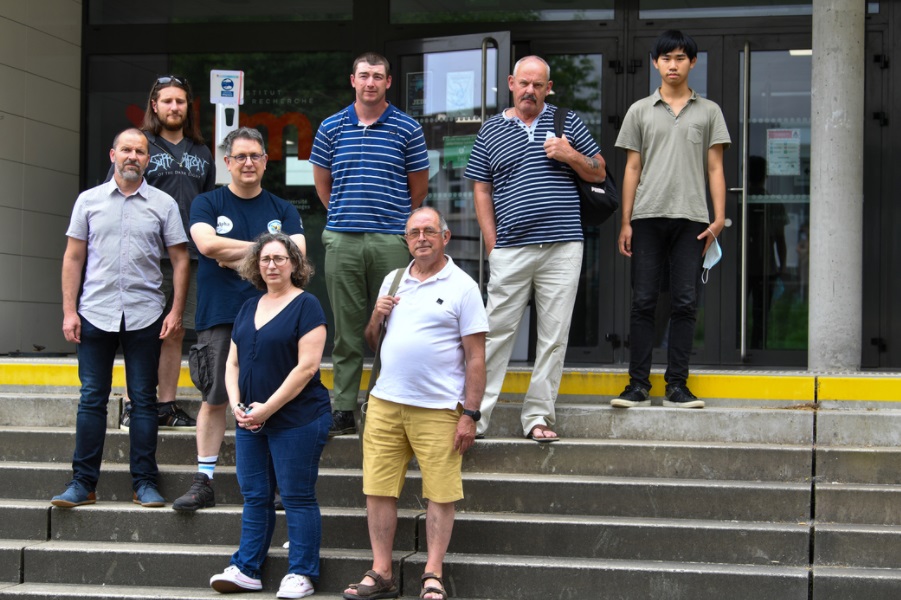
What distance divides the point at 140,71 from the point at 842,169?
230 inches

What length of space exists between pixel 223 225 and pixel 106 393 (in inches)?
40.6

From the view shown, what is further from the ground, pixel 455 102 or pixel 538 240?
pixel 455 102

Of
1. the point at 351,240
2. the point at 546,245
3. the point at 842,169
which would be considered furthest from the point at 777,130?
the point at 351,240

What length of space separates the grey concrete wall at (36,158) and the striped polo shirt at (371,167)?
435 centimetres

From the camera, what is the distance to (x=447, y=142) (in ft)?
30.7

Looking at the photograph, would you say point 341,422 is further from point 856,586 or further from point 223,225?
point 856,586

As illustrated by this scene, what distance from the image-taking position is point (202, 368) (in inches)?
233

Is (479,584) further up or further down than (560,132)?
further down

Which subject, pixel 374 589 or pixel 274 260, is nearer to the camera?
pixel 374 589

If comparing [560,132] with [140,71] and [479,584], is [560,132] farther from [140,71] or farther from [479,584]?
[140,71]

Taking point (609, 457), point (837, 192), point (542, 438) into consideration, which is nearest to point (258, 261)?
point (542, 438)

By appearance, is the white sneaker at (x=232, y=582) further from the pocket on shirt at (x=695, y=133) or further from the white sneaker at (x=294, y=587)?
the pocket on shirt at (x=695, y=133)

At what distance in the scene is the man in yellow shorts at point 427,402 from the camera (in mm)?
5273

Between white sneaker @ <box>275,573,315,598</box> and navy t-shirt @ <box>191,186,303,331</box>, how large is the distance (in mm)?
1316
